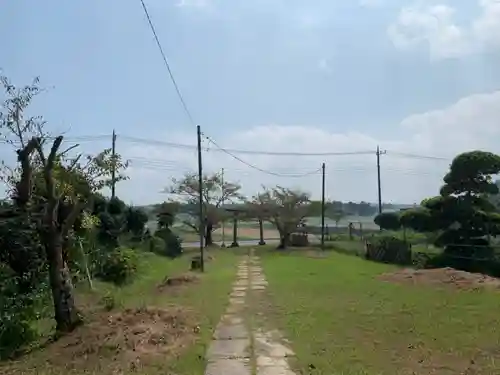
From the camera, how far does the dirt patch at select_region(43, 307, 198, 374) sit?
720 cm

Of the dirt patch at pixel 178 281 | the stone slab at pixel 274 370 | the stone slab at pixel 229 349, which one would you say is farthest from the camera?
the dirt patch at pixel 178 281

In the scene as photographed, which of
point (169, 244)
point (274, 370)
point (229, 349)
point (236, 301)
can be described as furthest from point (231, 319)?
point (169, 244)

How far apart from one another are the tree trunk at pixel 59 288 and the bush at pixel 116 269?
7956mm

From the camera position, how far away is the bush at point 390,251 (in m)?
26.3

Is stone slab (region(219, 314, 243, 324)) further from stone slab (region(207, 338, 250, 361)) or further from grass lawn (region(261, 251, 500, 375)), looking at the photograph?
stone slab (region(207, 338, 250, 361))

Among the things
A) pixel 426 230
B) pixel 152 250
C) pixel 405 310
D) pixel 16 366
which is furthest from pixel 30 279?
pixel 426 230

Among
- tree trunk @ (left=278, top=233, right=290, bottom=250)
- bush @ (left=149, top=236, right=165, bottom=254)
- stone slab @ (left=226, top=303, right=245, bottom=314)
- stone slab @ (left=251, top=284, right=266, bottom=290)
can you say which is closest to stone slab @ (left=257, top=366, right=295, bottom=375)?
stone slab @ (left=226, top=303, right=245, bottom=314)

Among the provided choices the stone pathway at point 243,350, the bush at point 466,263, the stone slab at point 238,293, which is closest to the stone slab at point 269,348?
the stone pathway at point 243,350

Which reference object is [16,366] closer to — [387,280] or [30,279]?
[30,279]

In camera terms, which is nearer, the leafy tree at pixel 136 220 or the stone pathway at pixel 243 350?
the stone pathway at pixel 243 350

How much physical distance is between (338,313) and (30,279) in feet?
22.3

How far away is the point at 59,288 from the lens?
9.15 metres

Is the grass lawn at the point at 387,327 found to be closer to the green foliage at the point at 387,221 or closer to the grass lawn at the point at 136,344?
the grass lawn at the point at 136,344

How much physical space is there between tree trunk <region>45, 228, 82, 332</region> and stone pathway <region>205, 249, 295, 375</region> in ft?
7.42
